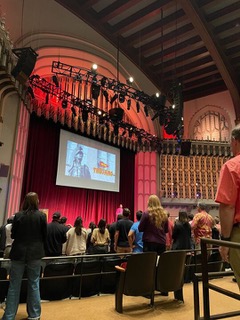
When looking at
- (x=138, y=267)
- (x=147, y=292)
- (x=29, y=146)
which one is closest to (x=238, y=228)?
(x=138, y=267)

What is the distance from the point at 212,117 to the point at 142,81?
4.06 m

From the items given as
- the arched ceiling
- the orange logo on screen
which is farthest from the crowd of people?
the arched ceiling

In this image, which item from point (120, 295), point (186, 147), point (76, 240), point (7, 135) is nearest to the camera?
point (120, 295)

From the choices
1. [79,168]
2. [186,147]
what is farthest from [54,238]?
[186,147]

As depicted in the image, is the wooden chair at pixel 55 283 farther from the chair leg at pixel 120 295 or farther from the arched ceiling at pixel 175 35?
the arched ceiling at pixel 175 35

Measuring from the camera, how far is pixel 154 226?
11.0 feet

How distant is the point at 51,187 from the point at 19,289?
21.2 ft

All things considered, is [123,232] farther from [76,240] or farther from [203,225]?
[203,225]

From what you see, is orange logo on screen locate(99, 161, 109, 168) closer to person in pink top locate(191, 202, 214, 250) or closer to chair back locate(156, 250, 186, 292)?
person in pink top locate(191, 202, 214, 250)

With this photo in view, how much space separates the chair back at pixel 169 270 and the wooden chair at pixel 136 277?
0.12m

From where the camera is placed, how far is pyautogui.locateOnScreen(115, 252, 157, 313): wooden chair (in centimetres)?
290

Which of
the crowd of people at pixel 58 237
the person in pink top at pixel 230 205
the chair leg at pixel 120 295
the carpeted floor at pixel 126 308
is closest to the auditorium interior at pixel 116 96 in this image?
the crowd of people at pixel 58 237

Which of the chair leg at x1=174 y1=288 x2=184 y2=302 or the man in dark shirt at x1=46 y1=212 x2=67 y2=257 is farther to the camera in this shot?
the man in dark shirt at x1=46 y1=212 x2=67 y2=257

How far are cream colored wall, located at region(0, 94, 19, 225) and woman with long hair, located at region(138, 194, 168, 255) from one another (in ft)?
13.2
